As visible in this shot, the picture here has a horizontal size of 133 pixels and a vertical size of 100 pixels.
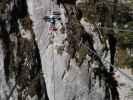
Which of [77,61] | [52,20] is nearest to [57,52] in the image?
[77,61]

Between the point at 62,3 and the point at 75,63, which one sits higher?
the point at 62,3

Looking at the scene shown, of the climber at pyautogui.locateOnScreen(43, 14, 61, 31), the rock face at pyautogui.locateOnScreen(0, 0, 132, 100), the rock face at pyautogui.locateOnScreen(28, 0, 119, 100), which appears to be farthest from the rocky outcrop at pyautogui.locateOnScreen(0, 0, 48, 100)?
the climber at pyautogui.locateOnScreen(43, 14, 61, 31)

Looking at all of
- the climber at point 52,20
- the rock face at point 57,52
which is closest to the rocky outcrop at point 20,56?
the rock face at point 57,52

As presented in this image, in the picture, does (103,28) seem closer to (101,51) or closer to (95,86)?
(101,51)

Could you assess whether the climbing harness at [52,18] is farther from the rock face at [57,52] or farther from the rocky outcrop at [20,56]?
the rocky outcrop at [20,56]

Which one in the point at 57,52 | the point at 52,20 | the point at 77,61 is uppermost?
the point at 52,20

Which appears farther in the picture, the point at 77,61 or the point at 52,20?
the point at 52,20

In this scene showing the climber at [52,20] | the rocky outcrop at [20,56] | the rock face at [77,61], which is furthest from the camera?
the rocky outcrop at [20,56]

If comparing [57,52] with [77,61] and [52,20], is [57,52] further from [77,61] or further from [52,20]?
[52,20]

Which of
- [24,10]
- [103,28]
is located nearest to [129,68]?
[103,28]
